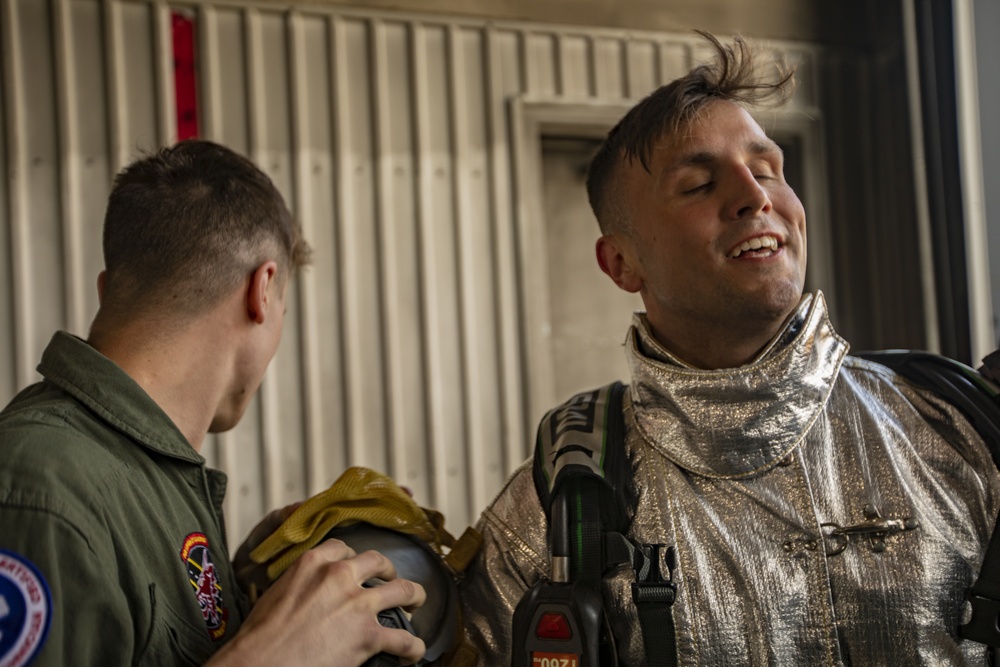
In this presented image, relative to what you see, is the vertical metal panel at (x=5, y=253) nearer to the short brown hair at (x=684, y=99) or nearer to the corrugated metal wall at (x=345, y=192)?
the corrugated metal wall at (x=345, y=192)

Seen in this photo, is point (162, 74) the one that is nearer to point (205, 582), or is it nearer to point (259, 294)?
point (259, 294)

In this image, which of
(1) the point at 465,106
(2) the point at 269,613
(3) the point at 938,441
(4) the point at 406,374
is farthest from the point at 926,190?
(2) the point at 269,613

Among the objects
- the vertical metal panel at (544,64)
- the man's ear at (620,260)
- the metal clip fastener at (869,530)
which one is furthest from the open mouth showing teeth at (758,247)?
the vertical metal panel at (544,64)

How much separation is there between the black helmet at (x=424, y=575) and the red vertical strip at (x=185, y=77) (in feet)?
7.08

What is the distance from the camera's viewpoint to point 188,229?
158 cm

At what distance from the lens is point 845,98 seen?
3.97 metres

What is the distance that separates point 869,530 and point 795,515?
12 centimetres

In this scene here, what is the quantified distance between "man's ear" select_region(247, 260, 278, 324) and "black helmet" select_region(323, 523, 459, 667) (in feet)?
1.31

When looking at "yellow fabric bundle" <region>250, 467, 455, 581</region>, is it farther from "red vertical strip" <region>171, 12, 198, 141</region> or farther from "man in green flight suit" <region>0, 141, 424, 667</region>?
"red vertical strip" <region>171, 12, 198, 141</region>

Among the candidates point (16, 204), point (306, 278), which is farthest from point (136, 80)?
point (306, 278)

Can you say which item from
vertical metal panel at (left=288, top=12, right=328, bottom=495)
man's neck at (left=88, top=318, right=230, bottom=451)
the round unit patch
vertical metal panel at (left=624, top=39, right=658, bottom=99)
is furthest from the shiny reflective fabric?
vertical metal panel at (left=624, top=39, right=658, bottom=99)

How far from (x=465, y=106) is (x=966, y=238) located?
1.93m

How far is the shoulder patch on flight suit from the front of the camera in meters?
1.43

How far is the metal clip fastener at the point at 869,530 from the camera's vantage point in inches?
58.9
